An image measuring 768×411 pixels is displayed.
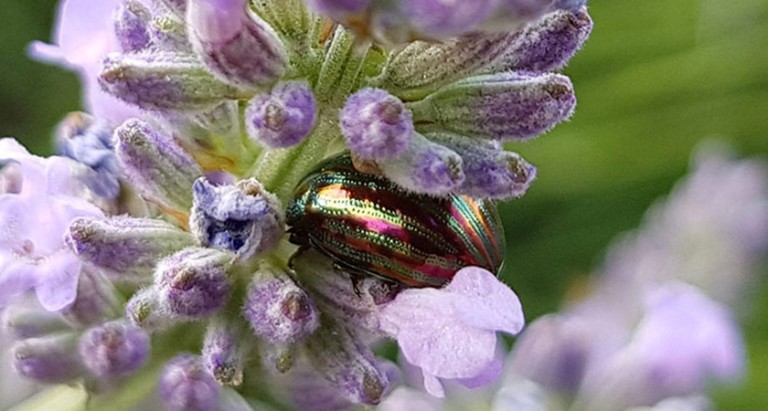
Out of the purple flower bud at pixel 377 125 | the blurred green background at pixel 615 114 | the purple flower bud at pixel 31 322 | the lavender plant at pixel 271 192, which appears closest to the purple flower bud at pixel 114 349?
the lavender plant at pixel 271 192

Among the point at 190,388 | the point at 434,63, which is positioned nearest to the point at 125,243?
the point at 190,388

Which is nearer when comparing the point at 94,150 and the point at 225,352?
the point at 225,352

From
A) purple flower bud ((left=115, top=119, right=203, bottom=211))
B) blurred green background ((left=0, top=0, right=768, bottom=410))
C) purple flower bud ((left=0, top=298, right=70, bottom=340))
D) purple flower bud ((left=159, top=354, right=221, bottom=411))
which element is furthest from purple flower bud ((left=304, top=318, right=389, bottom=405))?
blurred green background ((left=0, top=0, right=768, bottom=410))

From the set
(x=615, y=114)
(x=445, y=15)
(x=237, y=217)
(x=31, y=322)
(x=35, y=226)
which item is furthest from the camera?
(x=615, y=114)

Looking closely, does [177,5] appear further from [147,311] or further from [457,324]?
[457,324]

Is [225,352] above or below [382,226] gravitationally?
below

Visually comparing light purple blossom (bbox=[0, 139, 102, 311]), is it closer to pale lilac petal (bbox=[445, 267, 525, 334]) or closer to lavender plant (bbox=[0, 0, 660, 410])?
lavender plant (bbox=[0, 0, 660, 410])

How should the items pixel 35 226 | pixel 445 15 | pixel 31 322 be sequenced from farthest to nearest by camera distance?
pixel 31 322, pixel 35 226, pixel 445 15

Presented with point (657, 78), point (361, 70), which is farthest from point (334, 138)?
point (657, 78)
